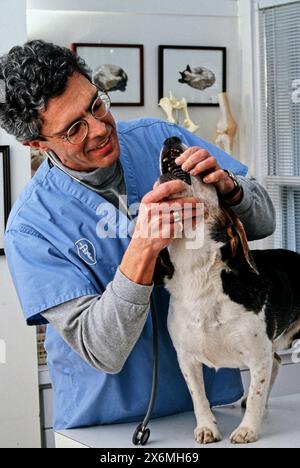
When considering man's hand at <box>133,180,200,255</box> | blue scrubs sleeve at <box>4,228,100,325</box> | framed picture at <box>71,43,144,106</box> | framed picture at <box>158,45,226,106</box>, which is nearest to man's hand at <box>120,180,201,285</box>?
man's hand at <box>133,180,200,255</box>

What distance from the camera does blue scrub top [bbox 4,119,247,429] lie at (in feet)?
4.66

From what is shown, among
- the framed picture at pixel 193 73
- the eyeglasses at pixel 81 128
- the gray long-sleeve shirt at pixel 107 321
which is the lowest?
the gray long-sleeve shirt at pixel 107 321

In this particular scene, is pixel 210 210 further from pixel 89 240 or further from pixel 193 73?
pixel 193 73

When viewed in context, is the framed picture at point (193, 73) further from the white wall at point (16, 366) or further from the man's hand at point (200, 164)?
the man's hand at point (200, 164)

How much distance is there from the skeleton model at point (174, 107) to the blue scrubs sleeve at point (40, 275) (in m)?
2.15

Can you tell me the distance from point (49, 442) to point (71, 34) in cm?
167

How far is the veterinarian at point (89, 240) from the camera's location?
1.31 m

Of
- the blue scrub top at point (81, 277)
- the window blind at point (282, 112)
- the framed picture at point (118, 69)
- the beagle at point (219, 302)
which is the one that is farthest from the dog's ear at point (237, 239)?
the window blind at point (282, 112)

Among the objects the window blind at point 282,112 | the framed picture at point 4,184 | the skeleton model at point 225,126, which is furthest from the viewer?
the skeleton model at point 225,126

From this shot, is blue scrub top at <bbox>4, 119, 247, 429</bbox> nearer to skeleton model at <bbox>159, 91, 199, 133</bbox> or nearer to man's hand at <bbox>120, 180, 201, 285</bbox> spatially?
man's hand at <bbox>120, 180, 201, 285</bbox>

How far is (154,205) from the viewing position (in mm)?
1267

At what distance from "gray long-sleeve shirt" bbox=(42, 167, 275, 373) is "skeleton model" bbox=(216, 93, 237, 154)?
7.44 feet

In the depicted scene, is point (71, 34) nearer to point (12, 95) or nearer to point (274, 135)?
point (274, 135)
